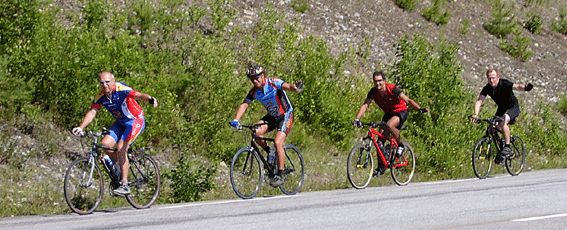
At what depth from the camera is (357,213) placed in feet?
29.3

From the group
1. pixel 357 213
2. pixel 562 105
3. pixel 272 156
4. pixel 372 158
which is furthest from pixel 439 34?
pixel 357 213

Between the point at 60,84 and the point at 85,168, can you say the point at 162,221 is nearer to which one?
the point at 85,168

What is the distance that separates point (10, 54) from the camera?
14.0m

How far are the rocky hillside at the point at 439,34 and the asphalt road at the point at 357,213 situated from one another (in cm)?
1115

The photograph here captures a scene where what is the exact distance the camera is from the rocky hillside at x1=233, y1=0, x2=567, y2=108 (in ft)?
77.0

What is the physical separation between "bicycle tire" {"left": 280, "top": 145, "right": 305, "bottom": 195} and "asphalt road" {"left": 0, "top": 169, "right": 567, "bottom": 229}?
67 cm

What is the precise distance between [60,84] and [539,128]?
47.8 ft

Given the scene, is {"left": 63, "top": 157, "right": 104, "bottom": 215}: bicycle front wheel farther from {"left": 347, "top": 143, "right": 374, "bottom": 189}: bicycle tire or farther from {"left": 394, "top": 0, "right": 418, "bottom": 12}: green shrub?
{"left": 394, "top": 0, "right": 418, "bottom": 12}: green shrub

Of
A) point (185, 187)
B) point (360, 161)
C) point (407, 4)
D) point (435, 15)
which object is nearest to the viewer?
point (185, 187)

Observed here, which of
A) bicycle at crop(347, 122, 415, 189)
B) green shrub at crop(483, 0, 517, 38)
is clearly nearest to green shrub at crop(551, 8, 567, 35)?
green shrub at crop(483, 0, 517, 38)

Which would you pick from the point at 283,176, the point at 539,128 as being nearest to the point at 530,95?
the point at 539,128

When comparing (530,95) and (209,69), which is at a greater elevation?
(209,69)

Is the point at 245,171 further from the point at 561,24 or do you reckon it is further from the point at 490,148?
the point at 561,24

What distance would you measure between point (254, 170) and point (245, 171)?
0.61m
